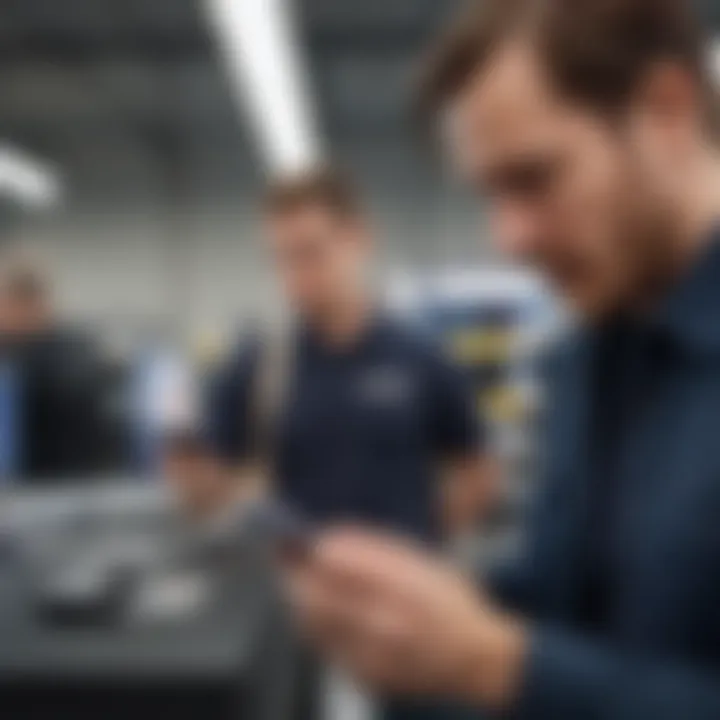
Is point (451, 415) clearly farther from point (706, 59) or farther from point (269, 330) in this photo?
point (706, 59)

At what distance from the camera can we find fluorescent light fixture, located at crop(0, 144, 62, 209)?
23.0 ft

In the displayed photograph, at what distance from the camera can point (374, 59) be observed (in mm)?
5656

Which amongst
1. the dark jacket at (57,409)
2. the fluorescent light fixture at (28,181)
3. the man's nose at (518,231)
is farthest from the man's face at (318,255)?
Answer: the fluorescent light fixture at (28,181)

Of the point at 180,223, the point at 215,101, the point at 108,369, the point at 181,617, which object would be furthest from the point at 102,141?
the point at 181,617

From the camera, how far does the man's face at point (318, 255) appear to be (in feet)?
5.25

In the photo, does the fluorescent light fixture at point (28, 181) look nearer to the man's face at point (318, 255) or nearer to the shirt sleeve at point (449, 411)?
the man's face at point (318, 255)

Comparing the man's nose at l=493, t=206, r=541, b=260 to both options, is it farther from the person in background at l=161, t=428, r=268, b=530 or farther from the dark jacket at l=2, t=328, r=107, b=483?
the dark jacket at l=2, t=328, r=107, b=483

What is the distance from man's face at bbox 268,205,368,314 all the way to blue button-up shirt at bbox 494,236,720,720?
2.81 feet

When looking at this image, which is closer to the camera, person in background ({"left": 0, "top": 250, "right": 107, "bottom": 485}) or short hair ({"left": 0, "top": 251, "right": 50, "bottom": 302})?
person in background ({"left": 0, "top": 250, "right": 107, "bottom": 485})

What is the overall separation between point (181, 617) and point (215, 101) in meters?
5.60

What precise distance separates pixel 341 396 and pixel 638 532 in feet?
3.21

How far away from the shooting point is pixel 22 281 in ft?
7.04

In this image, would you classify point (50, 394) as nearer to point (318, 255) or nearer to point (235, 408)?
point (235, 408)

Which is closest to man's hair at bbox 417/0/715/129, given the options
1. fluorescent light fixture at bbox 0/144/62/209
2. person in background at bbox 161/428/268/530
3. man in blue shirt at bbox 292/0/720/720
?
man in blue shirt at bbox 292/0/720/720
